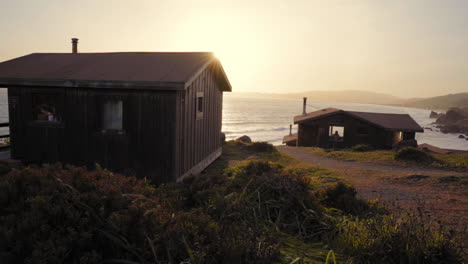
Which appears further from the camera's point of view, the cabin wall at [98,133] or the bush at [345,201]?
the cabin wall at [98,133]

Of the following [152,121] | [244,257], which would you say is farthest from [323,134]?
[244,257]

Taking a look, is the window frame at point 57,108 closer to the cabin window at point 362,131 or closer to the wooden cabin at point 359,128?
the wooden cabin at point 359,128

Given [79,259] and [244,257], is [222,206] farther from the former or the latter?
[79,259]

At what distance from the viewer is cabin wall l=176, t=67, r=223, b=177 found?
30.7ft

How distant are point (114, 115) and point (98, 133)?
0.79 meters

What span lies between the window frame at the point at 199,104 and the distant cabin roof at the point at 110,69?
1154mm

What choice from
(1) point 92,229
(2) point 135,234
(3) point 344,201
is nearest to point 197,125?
(3) point 344,201

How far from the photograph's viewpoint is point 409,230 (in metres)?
3.85

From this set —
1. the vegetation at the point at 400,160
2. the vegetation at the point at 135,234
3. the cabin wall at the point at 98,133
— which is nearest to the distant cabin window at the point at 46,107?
the cabin wall at the point at 98,133

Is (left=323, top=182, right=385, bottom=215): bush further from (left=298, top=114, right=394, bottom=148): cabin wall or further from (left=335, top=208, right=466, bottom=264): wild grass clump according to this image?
(left=298, top=114, right=394, bottom=148): cabin wall

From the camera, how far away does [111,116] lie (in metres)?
9.56

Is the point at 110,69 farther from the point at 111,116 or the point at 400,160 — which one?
the point at 400,160

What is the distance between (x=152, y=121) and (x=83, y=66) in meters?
3.96

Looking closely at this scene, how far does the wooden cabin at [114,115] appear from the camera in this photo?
8914 millimetres
